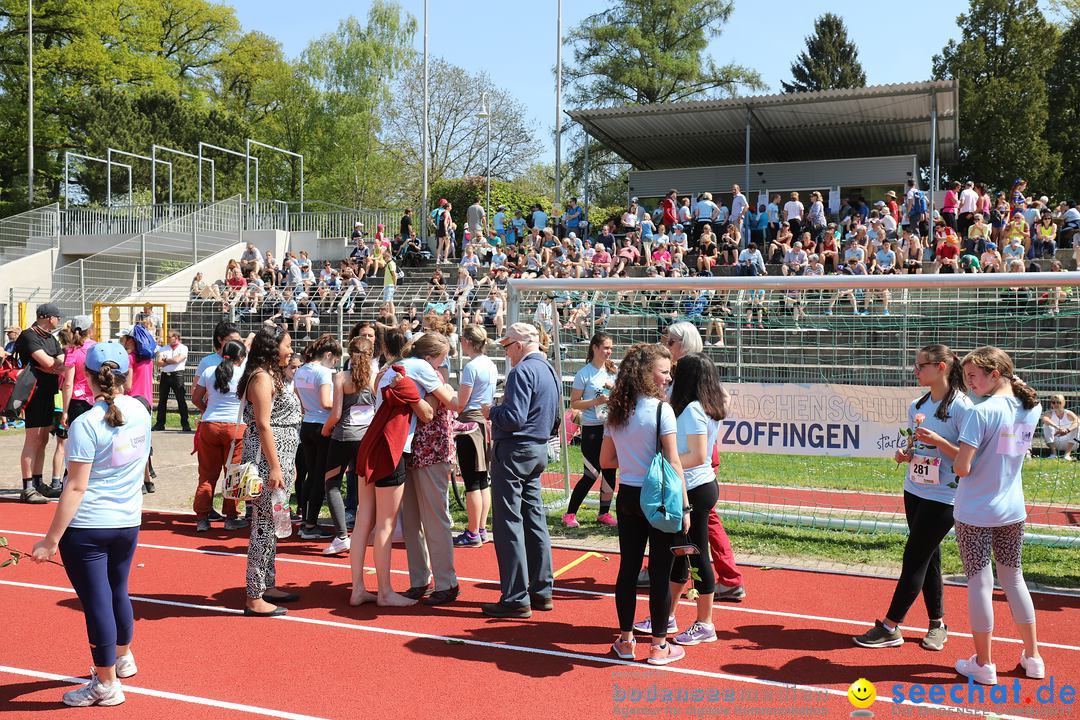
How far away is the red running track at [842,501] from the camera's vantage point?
8852mm

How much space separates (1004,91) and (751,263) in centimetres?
2989

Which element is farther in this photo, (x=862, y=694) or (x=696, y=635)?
(x=696, y=635)

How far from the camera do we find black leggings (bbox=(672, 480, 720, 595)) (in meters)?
5.44

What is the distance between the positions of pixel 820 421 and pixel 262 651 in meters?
5.12

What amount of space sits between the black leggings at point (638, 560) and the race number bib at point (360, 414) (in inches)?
122

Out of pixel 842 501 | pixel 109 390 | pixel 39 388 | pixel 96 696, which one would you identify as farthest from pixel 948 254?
pixel 96 696

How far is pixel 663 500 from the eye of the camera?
4.91 m

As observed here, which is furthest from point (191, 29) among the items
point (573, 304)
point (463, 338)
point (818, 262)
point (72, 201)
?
point (463, 338)

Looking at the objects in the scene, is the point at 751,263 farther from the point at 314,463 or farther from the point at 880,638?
the point at 880,638

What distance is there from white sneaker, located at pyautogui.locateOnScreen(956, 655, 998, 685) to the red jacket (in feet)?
11.7

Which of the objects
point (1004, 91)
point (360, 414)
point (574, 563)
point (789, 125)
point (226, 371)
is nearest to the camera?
point (574, 563)

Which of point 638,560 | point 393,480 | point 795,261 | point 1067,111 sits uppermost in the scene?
point 1067,111

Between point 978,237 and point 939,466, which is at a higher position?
point 978,237

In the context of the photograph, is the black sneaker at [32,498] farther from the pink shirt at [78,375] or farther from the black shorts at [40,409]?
the pink shirt at [78,375]
